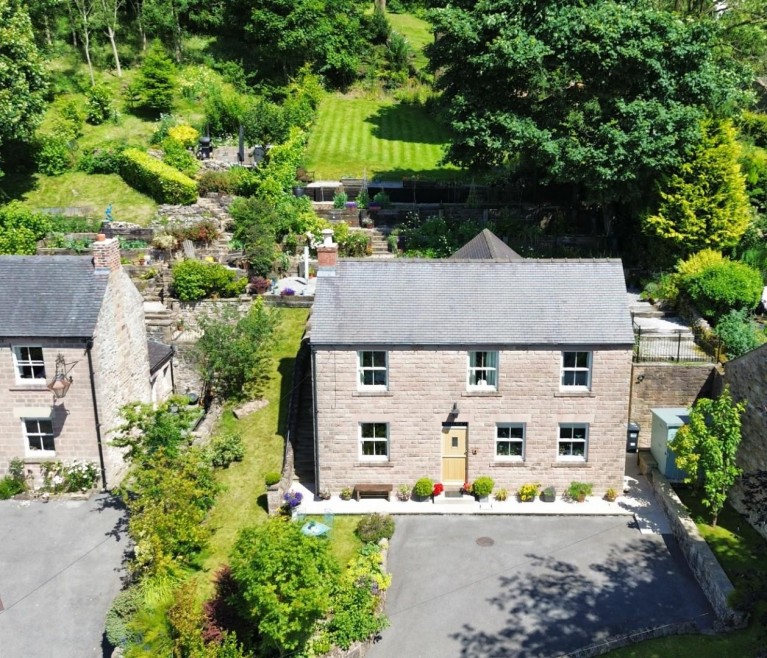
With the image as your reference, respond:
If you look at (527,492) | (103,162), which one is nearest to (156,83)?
(103,162)

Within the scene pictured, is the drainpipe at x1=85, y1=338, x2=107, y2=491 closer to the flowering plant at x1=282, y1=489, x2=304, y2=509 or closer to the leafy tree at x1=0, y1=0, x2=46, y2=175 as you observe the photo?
the flowering plant at x1=282, y1=489, x2=304, y2=509

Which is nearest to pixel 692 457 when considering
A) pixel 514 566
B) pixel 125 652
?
pixel 514 566

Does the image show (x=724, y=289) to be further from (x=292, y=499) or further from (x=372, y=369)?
(x=292, y=499)

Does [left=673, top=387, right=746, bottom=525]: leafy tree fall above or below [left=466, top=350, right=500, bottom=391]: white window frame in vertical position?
below

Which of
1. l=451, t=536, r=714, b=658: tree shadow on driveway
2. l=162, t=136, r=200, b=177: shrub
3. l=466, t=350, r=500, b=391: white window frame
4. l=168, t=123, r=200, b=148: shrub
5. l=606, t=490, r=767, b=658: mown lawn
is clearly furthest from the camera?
l=168, t=123, r=200, b=148: shrub

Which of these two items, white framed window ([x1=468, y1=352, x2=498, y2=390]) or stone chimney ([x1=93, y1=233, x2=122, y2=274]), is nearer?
white framed window ([x1=468, y1=352, x2=498, y2=390])

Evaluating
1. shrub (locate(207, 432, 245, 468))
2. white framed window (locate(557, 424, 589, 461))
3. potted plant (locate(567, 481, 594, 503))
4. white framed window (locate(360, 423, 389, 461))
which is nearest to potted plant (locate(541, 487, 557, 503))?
potted plant (locate(567, 481, 594, 503))

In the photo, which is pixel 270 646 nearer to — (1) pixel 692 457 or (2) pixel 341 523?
(2) pixel 341 523
